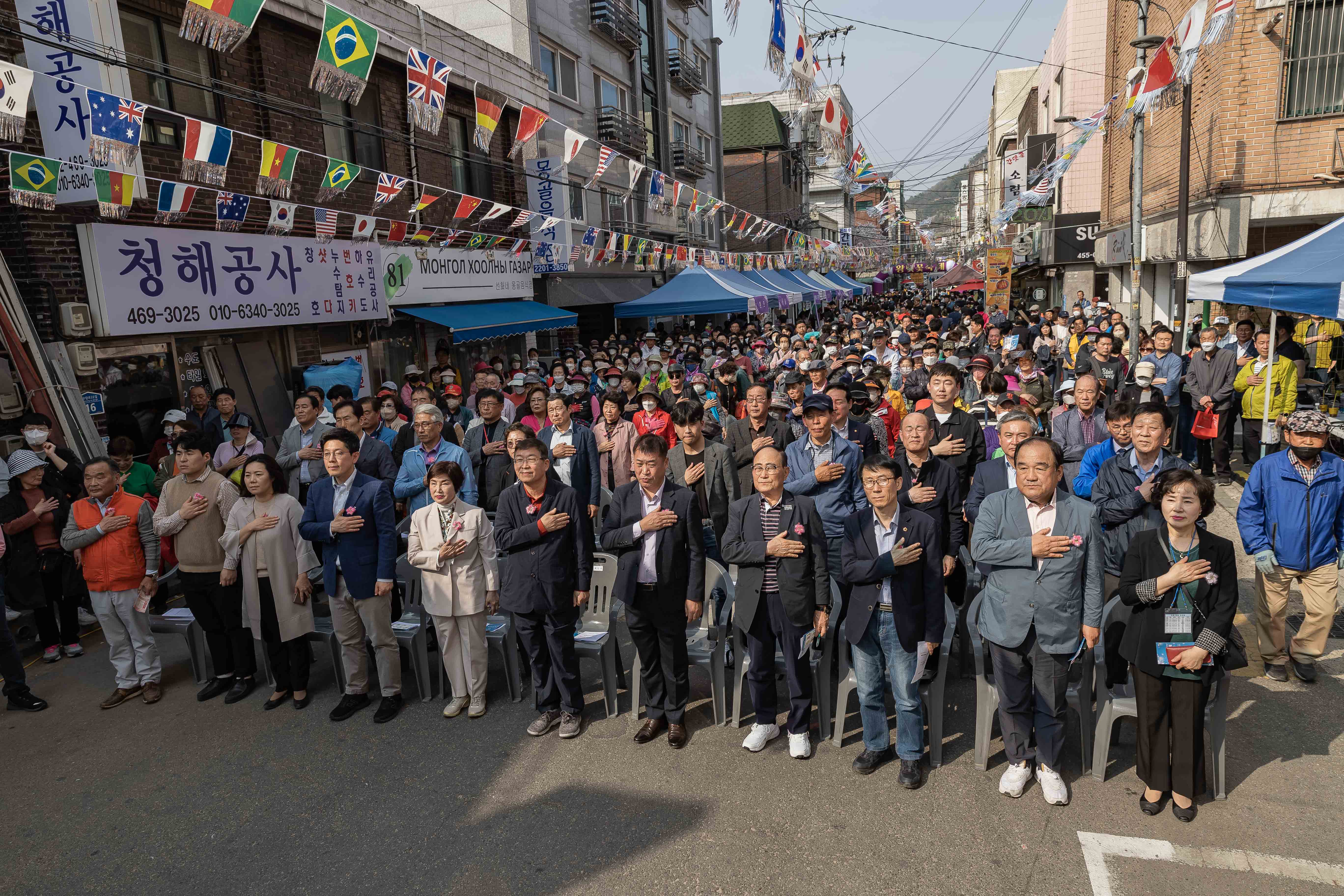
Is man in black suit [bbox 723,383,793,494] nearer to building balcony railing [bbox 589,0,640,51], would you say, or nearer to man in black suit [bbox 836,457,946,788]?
man in black suit [bbox 836,457,946,788]

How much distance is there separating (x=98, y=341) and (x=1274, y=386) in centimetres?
1272

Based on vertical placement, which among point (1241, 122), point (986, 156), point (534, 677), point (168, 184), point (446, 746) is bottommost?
point (446, 746)

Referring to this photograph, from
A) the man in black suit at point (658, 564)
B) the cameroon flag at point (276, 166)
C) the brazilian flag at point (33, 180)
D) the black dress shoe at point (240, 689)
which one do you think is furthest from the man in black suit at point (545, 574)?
the brazilian flag at point (33, 180)

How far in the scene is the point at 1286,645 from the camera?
550 centimetres

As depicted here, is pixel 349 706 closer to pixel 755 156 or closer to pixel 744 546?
pixel 744 546

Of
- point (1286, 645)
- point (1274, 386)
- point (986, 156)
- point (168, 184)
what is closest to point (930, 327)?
point (1274, 386)

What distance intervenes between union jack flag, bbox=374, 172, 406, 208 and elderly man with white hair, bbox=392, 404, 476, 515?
16.9 feet

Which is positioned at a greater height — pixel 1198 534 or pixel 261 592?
pixel 1198 534

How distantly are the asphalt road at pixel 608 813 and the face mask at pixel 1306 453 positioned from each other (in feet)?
4.63

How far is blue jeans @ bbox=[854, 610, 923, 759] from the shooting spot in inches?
172

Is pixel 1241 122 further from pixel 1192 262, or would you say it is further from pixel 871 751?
pixel 871 751

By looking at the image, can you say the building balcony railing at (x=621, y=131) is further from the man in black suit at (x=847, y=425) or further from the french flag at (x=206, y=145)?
the man in black suit at (x=847, y=425)

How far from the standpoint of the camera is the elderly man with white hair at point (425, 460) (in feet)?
21.0

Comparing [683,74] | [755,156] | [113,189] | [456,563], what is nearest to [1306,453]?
[456,563]
